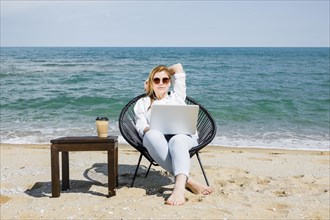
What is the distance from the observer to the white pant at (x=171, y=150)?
3.59 meters

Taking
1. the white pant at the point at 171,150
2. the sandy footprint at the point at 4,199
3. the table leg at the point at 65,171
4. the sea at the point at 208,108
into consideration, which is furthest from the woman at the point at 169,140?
the sea at the point at 208,108

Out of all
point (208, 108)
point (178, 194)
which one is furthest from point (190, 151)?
point (208, 108)

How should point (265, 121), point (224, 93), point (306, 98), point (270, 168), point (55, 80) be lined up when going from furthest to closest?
point (55, 80) < point (224, 93) < point (306, 98) < point (265, 121) < point (270, 168)

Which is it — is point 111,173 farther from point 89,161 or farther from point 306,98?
point 306,98

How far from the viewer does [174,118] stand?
384 cm

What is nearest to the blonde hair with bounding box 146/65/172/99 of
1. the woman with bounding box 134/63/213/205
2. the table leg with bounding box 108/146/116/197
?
the woman with bounding box 134/63/213/205

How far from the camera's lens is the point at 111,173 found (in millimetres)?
3674

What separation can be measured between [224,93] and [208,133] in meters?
10.0

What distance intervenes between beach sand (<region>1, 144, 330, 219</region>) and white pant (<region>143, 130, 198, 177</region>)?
0.28 meters

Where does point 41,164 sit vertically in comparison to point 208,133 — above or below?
below

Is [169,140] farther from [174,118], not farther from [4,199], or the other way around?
[4,199]

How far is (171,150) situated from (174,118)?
315 mm

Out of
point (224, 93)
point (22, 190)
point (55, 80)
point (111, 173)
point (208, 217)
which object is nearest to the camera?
point (208, 217)

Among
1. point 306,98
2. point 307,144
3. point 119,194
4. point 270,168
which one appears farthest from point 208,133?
point 306,98
